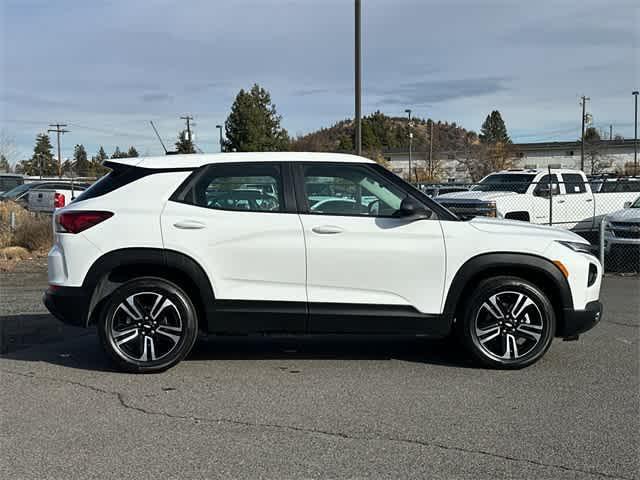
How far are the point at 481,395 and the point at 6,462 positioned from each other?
3.29m

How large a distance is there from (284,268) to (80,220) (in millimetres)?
1741

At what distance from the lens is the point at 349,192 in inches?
238

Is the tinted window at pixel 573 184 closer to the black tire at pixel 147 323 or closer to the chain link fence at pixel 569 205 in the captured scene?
the chain link fence at pixel 569 205

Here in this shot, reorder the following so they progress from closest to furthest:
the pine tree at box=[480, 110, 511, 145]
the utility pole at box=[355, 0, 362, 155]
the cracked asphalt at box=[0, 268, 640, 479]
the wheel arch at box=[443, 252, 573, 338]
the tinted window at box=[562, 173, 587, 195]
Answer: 1. the cracked asphalt at box=[0, 268, 640, 479]
2. the wheel arch at box=[443, 252, 573, 338]
3. the utility pole at box=[355, 0, 362, 155]
4. the tinted window at box=[562, 173, 587, 195]
5. the pine tree at box=[480, 110, 511, 145]

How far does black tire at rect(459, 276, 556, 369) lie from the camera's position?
5895 mm

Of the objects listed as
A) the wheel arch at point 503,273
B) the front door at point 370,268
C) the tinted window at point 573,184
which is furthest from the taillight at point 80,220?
the tinted window at point 573,184

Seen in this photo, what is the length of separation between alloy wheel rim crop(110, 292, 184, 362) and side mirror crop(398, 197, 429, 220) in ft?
6.70

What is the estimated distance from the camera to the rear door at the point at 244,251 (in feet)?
19.0

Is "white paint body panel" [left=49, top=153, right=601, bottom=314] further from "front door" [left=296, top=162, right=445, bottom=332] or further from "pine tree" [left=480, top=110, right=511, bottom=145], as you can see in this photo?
"pine tree" [left=480, top=110, right=511, bottom=145]

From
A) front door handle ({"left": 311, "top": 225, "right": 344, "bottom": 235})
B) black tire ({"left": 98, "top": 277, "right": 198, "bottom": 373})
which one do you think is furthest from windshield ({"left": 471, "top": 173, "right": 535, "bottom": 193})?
black tire ({"left": 98, "top": 277, "right": 198, "bottom": 373})

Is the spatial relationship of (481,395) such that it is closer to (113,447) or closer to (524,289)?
(524,289)

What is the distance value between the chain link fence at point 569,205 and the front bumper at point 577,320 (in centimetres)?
729

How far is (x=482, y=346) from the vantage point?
596 cm

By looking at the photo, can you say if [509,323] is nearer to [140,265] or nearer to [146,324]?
[146,324]
